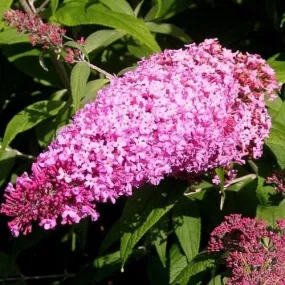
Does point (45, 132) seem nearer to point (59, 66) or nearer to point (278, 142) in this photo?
point (59, 66)

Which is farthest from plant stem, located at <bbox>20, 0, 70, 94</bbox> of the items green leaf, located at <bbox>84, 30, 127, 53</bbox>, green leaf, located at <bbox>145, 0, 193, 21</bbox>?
green leaf, located at <bbox>145, 0, 193, 21</bbox>

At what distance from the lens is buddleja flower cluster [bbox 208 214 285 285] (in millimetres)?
2711

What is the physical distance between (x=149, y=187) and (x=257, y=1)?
1657 millimetres

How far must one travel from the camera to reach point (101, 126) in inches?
112

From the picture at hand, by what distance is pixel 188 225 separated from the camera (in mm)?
3561

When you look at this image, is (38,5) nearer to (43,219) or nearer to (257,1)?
(257,1)

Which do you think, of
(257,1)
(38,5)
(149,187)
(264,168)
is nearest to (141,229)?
(149,187)

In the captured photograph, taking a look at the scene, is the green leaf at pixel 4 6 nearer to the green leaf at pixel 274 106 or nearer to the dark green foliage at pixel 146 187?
the dark green foliage at pixel 146 187

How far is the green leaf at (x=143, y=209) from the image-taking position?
3197 millimetres

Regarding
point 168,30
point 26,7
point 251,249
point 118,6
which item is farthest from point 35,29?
point 251,249

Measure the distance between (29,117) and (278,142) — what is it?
124 centimetres

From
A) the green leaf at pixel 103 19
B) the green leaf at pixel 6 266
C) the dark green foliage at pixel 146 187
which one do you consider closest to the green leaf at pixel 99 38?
the dark green foliage at pixel 146 187

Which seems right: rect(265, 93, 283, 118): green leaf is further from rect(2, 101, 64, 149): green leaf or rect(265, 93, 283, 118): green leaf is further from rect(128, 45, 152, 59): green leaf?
rect(2, 101, 64, 149): green leaf

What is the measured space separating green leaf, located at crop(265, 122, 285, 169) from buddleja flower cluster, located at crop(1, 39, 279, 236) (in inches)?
4.6
